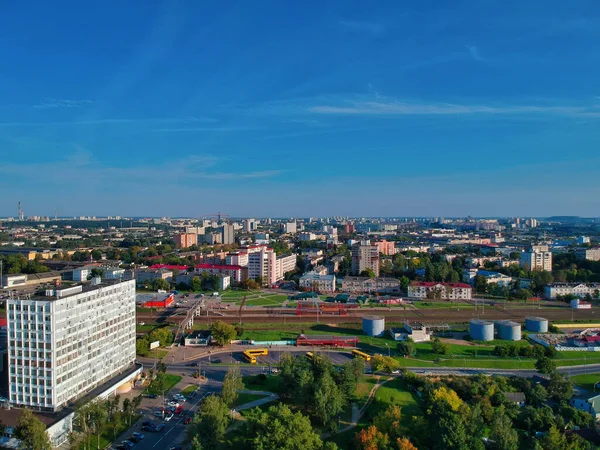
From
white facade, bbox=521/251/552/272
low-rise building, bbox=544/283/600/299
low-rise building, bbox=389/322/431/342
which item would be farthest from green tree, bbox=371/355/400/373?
white facade, bbox=521/251/552/272

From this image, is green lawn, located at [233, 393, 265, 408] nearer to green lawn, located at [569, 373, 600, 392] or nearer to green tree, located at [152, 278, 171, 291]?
green lawn, located at [569, 373, 600, 392]

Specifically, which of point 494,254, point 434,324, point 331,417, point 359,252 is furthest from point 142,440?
point 494,254

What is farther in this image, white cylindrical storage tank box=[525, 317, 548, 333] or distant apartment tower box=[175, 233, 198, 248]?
distant apartment tower box=[175, 233, 198, 248]

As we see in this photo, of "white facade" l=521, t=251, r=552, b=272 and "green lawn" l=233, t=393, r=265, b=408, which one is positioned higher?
"white facade" l=521, t=251, r=552, b=272

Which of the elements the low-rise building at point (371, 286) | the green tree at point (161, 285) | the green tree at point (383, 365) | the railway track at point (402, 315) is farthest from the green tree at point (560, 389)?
the green tree at point (161, 285)

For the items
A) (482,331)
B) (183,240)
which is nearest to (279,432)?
(482,331)

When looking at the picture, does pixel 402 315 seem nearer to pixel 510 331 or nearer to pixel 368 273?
pixel 510 331

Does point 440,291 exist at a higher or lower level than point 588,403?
higher
